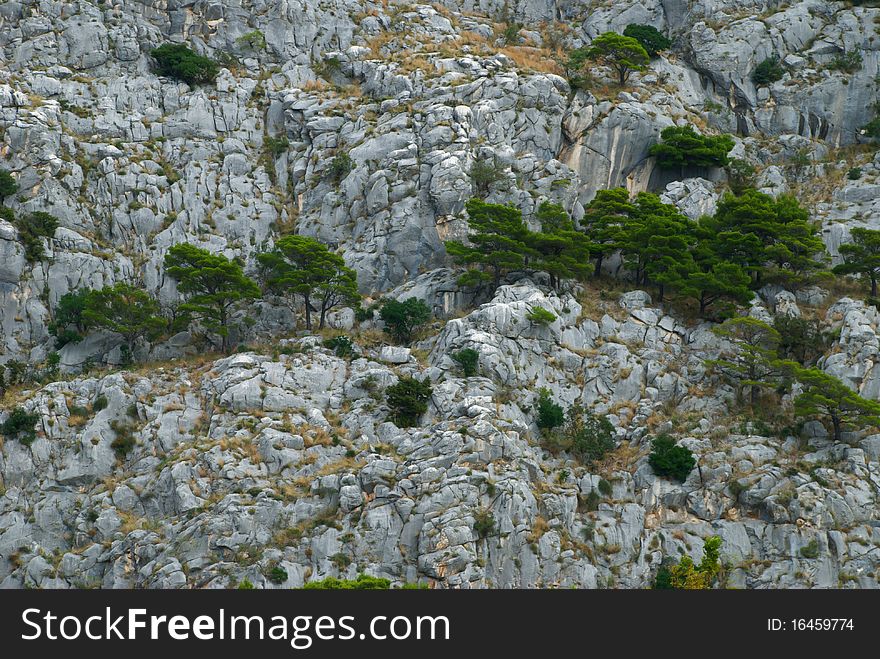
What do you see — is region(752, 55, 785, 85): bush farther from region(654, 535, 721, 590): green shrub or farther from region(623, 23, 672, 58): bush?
region(654, 535, 721, 590): green shrub

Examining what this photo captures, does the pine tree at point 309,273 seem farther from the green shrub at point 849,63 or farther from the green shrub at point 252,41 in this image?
the green shrub at point 849,63

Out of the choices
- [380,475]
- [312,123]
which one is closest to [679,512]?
[380,475]

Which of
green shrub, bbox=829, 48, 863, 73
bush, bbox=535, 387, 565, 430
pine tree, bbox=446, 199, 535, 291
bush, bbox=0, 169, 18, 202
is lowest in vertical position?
bush, bbox=535, 387, 565, 430

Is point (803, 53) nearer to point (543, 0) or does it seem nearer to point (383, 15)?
point (543, 0)

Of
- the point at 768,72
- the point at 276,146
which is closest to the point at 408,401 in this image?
the point at 276,146

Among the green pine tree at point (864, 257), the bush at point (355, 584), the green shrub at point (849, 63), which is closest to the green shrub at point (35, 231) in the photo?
the bush at point (355, 584)

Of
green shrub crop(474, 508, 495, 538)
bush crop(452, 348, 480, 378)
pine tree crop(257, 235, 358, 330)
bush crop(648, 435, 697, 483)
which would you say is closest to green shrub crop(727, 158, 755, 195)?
bush crop(648, 435, 697, 483)

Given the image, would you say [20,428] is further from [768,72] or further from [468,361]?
[768,72]
